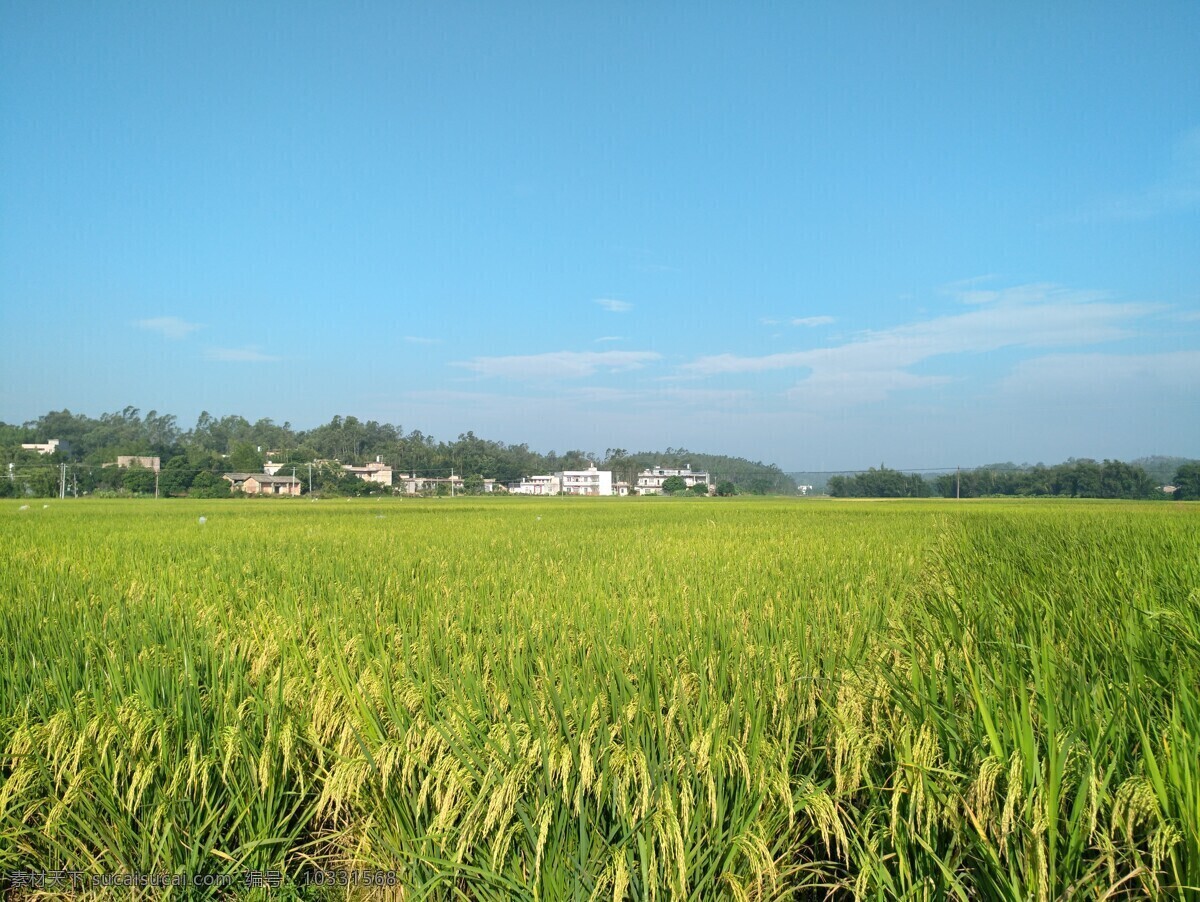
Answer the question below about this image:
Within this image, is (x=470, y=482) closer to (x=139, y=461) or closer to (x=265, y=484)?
(x=265, y=484)

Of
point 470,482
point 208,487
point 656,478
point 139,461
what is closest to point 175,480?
point 208,487

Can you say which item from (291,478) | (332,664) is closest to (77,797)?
(332,664)

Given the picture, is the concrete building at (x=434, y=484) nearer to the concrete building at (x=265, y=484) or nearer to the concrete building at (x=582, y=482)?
the concrete building at (x=582, y=482)

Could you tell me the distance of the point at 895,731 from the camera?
6.03ft

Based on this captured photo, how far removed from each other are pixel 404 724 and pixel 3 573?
17.2 ft

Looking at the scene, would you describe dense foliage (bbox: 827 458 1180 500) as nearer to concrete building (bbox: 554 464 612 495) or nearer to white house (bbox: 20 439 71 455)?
concrete building (bbox: 554 464 612 495)

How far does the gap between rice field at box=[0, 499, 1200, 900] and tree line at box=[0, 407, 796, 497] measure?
4885cm

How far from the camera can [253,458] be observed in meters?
68.7

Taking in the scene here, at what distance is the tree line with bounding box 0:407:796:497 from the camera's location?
49.3 meters

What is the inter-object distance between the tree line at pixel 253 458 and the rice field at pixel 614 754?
48853mm

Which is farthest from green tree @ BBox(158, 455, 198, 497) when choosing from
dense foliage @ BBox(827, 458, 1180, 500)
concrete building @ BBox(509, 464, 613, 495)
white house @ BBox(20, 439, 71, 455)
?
dense foliage @ BBox(827, 458, 1180, 500)

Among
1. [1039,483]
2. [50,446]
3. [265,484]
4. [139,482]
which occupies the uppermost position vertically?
[50,446]

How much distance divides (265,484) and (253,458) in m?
14.3

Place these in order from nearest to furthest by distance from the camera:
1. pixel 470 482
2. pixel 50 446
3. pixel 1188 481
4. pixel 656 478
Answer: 1. pixel 1188 481
2. pixel 470 482
3. pixel 50 446
4. pixel 656 478
